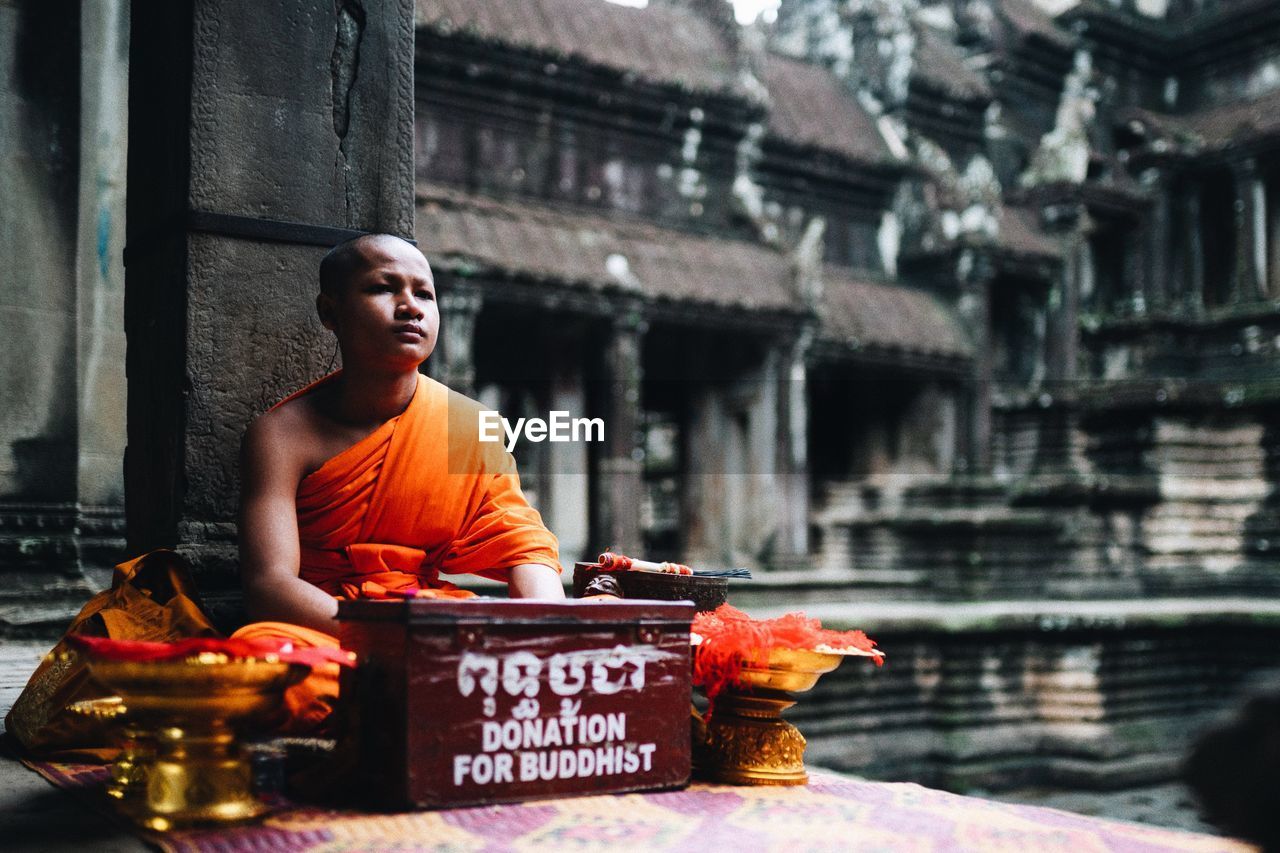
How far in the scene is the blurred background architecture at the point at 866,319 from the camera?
232 inches

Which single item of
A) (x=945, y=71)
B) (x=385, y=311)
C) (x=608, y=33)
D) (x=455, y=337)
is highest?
(x=945, y=71)

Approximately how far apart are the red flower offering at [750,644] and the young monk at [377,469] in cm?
38

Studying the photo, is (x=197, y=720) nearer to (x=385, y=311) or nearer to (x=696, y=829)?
(x=696, y=829)

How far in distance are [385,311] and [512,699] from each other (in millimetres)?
984

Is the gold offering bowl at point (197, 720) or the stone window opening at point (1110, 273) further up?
the stone window opening at point (1110, 273)

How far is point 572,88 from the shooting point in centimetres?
1216

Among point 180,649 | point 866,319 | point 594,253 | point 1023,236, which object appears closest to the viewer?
point 180,649

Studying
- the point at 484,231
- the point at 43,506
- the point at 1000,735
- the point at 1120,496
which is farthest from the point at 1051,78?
the point at 43,506

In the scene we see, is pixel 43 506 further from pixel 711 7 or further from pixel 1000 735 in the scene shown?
pixel 711 7

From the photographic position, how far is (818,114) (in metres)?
15.4

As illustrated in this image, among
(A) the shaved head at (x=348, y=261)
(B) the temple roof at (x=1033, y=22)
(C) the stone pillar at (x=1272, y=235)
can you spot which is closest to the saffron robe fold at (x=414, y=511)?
(A) the shaved head at (x=348, y=261)

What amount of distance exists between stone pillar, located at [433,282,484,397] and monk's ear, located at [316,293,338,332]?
23.0 feet

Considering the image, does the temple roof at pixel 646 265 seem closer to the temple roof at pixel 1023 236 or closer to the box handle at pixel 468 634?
the temple roof at pixel 1023 236

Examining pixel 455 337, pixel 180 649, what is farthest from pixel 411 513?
pixel 455 337
